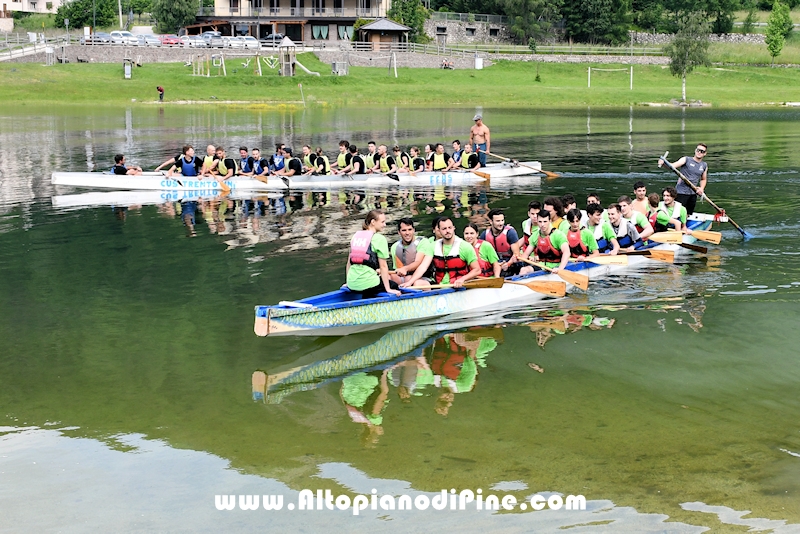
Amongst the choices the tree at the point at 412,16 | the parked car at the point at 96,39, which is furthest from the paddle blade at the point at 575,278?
the tree at the point at 412,16

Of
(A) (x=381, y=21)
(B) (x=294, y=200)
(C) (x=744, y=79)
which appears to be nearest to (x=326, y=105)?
(A) (x=381, y=21)

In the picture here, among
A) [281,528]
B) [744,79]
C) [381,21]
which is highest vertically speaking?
[381,21]

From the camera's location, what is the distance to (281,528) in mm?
8641

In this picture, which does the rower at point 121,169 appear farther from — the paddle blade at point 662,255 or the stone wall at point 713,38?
the stone wall at point 713,38

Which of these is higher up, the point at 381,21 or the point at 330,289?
the point at 381,21

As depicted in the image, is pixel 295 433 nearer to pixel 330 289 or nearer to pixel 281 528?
pixel 281 528

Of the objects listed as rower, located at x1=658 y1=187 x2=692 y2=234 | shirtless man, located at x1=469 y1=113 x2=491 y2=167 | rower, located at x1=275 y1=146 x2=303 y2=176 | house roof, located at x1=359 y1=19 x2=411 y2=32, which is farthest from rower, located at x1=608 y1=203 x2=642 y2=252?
house roof, located at x1=359 y1=19 x2=411 y2=32

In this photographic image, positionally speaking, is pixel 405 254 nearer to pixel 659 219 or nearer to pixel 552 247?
pixel 552 247

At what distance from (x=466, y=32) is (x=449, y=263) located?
322 ft

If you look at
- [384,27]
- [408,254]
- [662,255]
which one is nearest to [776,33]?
[384,27]

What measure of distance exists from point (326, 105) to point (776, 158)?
36.5m

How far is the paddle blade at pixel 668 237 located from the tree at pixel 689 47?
59923 mm

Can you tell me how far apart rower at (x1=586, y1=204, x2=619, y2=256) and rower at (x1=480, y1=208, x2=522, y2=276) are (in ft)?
6.63

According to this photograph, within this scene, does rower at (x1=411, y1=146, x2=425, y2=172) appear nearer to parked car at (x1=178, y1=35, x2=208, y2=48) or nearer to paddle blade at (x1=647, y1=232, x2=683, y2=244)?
paddle blade at (x1=647, y1=232, x2=683, y2=244)
